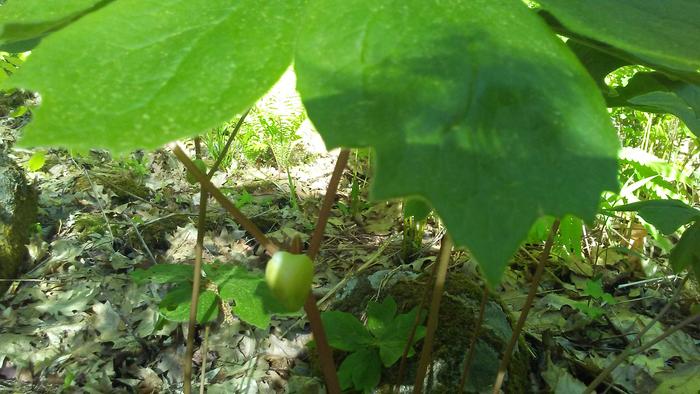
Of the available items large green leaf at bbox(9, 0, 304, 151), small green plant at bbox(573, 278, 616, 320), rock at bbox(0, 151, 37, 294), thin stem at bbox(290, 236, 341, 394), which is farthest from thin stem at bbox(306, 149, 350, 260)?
rock at bbox(0, 151, 37, 294)

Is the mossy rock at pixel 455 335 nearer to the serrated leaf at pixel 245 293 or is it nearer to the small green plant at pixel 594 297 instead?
the small green plant at pixel 594 297

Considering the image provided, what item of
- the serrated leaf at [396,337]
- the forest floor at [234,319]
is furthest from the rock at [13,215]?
the serrated leaf at [396,337]

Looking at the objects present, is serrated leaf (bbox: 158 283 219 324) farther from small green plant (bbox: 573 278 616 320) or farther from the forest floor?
small green plant (bbox: 573 278 616 320)

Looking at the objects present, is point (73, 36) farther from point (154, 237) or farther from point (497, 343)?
point (154, 237)

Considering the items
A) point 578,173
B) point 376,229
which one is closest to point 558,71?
point 578,173

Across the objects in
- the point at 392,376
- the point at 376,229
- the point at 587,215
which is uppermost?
the point at 587,215
